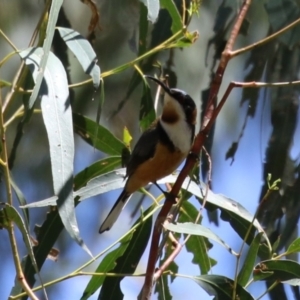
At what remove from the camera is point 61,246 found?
2348 millimetres

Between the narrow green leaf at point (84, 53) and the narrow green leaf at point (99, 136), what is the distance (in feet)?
0.87

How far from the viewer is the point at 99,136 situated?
161 cm

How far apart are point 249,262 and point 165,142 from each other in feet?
1.76

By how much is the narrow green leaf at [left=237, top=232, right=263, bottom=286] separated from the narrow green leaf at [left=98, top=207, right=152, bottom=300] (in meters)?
0.30

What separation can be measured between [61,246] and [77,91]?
63 cm

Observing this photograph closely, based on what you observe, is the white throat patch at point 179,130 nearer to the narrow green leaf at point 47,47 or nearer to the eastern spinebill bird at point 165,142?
the eastern spinebill bird at point 165,142

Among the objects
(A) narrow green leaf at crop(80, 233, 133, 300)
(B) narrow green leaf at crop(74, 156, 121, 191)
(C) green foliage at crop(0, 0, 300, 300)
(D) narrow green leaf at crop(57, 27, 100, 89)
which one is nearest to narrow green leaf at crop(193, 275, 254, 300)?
(C) green foliage at crop(0, 0, 300, 300)

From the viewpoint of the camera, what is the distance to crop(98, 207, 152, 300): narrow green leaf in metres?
1.50

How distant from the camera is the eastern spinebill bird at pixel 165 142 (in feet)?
5.62

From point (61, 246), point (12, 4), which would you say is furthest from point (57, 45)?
point (61, 246)

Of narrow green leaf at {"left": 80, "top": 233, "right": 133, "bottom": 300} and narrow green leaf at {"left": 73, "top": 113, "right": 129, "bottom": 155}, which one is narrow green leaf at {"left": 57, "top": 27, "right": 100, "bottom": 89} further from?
narrow green leaf at {"left": 80, "top": 233, "right": 133, "bottom": 300}

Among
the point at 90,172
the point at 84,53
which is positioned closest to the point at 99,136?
the point at 90,172

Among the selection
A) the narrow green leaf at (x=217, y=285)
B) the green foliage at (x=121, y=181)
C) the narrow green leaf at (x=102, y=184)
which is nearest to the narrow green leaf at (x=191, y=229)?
the green foliage at (x=121, y=181)

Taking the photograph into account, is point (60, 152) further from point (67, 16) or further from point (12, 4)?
point (12, 4)
